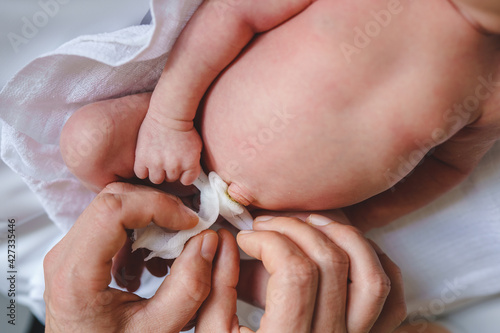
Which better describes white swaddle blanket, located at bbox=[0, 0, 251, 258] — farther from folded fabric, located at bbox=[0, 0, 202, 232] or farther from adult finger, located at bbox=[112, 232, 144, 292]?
adult finger, located at bbox=[112, 232, 144, 292]

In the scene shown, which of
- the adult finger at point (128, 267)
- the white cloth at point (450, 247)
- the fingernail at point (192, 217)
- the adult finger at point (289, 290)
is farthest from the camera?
the white cloth at point (450, 247)

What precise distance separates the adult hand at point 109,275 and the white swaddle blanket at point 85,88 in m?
0.06

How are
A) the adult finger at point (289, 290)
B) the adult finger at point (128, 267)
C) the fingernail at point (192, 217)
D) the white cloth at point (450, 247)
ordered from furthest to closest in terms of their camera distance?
the white cloth at point (450, 247) → the adult finger at point (128, 267) → the fingernail at point (192, 217) → the adult finger at point (289, 290)

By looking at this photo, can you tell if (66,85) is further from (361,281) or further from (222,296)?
(361,281)

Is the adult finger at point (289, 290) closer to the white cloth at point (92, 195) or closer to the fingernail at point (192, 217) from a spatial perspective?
the fingernail at point (192, 217)

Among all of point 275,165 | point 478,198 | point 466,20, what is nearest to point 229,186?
point 275,165

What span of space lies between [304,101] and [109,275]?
0.37 metres

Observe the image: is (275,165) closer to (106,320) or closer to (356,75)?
(356,75)

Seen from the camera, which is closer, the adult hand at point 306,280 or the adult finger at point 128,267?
the adult hand at point 306,280

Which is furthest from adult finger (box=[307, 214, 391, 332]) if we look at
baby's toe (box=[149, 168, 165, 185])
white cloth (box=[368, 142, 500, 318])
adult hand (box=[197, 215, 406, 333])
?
white cloth (box=[368, 142, 500, 318])

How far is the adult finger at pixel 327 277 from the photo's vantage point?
63cm

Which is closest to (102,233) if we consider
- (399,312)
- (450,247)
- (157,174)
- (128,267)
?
(157,174)

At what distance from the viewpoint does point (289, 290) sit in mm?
598

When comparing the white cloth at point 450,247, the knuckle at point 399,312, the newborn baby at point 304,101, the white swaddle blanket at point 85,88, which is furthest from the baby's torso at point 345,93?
the white cloth at point 450,247
